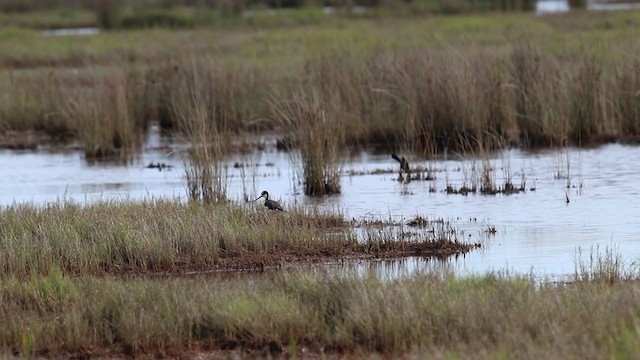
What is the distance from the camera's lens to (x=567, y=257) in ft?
34.4

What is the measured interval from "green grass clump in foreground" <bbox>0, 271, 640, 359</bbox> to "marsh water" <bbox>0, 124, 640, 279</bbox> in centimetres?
134

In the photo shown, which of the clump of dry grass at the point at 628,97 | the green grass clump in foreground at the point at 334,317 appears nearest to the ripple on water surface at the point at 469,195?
the clump of dry grass at the point at 628,97

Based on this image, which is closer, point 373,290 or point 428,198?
point 373,290

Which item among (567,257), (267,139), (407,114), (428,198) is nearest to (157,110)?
(267,139)

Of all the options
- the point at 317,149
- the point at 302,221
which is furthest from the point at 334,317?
the point at 317,149

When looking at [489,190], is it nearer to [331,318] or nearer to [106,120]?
[331,318]

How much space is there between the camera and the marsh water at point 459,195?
10.8 meters

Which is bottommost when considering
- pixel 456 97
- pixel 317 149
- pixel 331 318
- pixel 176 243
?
pixel 331 318

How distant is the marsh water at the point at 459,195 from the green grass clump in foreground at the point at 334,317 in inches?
52.9

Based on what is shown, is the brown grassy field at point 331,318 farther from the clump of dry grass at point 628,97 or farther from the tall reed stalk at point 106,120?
the tall reed stalk at point 106,120

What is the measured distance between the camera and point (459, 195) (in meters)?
14.5

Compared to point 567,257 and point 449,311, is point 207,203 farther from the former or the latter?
point 449,311

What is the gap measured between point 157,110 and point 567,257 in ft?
43.3

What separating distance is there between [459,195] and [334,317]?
22.3 feet
